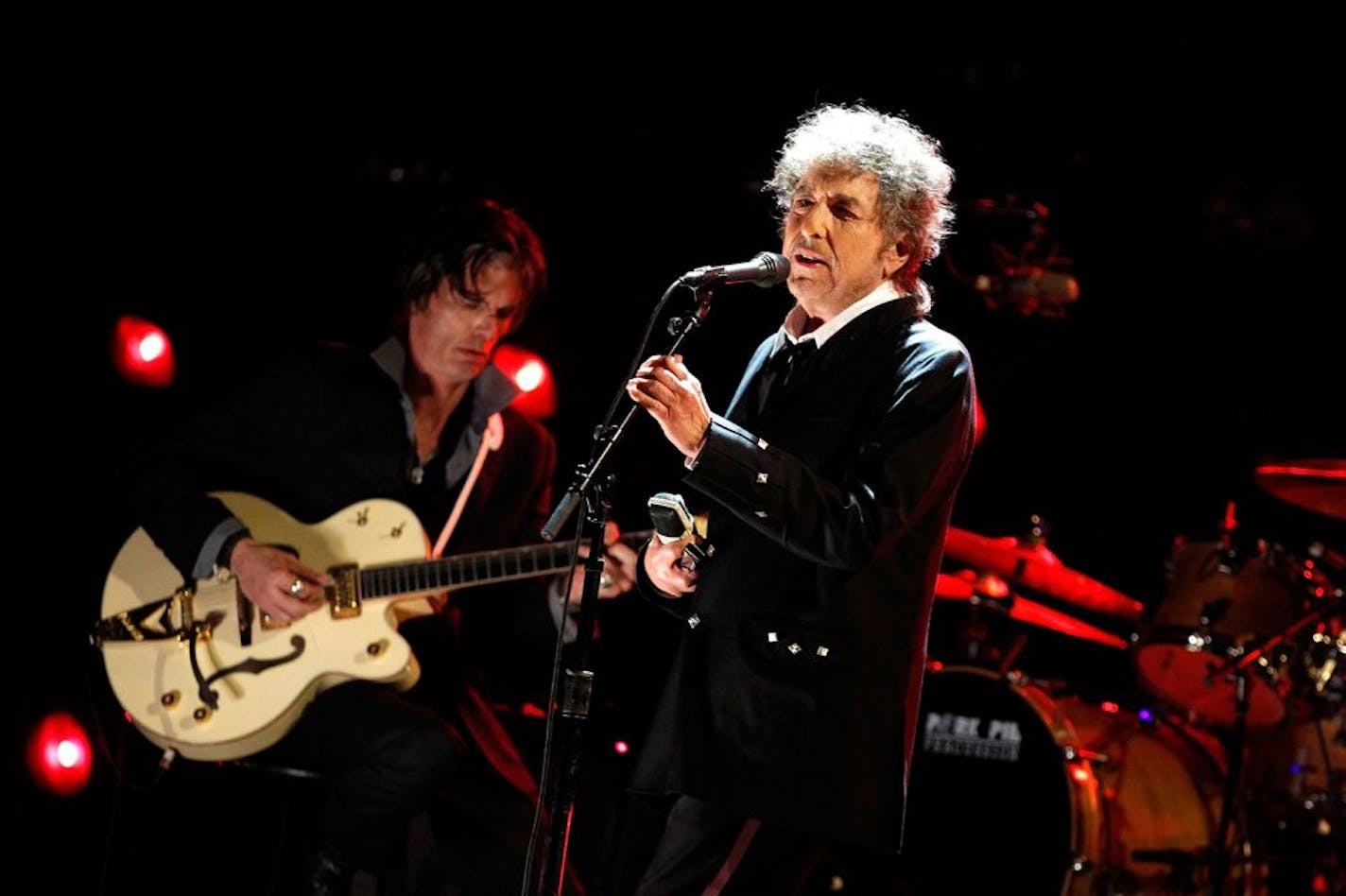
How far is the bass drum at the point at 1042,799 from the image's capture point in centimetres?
524

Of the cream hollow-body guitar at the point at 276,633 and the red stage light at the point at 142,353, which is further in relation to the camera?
the red stage light at the point at 142,353

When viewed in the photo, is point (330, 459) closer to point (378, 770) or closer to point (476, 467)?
point (476, 467)

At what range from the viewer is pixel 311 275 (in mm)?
5410

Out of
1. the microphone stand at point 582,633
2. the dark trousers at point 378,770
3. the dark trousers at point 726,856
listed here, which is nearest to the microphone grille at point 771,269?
the microphone stand at point 582,633

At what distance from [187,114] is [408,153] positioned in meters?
0.87

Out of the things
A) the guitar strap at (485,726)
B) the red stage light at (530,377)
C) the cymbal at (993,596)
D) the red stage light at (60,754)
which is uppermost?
the red stage light at (530,377)

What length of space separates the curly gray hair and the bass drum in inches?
105

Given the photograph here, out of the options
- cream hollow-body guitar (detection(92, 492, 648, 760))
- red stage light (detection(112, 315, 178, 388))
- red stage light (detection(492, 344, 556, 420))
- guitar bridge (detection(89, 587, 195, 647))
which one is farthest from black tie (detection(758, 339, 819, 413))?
red stage light (detection(112, 315, 178, 388))

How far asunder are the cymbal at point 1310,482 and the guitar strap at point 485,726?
9.13 feet

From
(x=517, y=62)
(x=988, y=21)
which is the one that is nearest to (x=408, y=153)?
(x=517, y=62)

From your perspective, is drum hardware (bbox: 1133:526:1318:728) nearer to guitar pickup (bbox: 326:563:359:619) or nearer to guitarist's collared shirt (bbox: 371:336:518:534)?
guitarist's collared shirt (bbox: 371:336:518:534)

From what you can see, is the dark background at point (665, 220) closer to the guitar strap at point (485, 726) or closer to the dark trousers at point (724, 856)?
the guitar strap at point (485, 726)

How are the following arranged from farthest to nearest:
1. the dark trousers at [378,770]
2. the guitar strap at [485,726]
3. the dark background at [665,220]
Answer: the dark background at [665,220] → the guitar strap at [485,726] → the dark trousers at [378,770]

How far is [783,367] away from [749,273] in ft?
1.29
